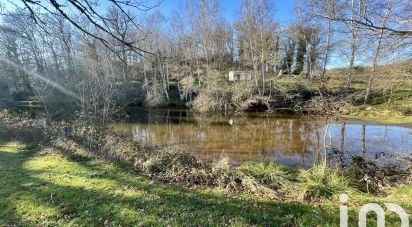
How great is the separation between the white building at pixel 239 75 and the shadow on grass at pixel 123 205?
20635 millimetres

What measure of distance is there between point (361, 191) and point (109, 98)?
8.75 meters

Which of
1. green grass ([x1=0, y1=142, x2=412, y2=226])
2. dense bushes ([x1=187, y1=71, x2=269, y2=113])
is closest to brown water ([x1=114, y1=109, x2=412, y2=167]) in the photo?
green grass ([x1=0, y1=142, x2=412, y2=226])

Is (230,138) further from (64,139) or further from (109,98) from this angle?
(64,139)

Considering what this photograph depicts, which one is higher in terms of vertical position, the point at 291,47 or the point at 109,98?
the point at 291,47

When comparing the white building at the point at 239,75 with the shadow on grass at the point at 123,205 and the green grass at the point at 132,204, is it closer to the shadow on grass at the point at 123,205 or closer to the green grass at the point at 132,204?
the green grass at the point at 132,204

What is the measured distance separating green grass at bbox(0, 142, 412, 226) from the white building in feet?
65.5

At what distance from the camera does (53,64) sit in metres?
29.7

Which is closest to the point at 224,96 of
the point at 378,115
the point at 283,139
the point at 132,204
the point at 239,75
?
the point at 239,75

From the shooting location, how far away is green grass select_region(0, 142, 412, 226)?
409 centimetres

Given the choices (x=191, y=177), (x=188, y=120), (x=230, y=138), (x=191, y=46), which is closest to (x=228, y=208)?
(x=191, y=177)

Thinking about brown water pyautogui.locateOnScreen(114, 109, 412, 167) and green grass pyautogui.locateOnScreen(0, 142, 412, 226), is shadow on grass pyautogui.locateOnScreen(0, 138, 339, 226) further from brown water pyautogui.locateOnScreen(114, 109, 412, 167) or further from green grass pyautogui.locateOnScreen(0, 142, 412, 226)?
brown water pyautogui.locateOnScreen(114, 109, 412, 167)

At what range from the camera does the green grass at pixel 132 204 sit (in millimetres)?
4094

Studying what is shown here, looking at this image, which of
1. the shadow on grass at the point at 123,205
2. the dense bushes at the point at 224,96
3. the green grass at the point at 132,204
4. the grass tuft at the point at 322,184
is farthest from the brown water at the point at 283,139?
the dense bushes at the point at 224,96

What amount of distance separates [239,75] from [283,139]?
14.5 m
